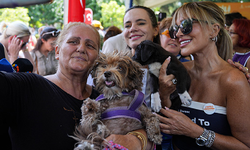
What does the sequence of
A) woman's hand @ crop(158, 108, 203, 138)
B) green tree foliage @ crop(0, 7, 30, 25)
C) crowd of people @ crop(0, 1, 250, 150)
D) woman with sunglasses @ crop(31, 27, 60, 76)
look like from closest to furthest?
crowd of people @ crop(0, 1, 250, 150) → woman's hand @ crop(158, 108, 203, 138) → woman with sunglasses @ crop(31, 27, 60, 76) → green tree foliage @ crop(0, 7, 30, 25)

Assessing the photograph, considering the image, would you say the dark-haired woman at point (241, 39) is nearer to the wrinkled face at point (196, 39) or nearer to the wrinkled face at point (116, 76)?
the wrinkled face at point (196, 39)

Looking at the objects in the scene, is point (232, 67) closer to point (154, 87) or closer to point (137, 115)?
point (154, 87)

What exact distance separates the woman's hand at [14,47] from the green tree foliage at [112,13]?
32.0m

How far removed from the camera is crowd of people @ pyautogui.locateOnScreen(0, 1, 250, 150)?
1.80 metres

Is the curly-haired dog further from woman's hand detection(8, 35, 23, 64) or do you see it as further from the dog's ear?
woman's hand detection(8, 35, 23, 64)

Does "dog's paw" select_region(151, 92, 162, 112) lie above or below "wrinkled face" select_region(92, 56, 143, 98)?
below

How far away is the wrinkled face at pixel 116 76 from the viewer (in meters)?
2.04

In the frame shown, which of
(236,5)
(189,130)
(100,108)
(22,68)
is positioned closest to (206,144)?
(189,130)

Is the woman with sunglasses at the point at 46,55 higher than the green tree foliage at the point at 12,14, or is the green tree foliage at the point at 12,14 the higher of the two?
the green tree foliage at the point at 12,14

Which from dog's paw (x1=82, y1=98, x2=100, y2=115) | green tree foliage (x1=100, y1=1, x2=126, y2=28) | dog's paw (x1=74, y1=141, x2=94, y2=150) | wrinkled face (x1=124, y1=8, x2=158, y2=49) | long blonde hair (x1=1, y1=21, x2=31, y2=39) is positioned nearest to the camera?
dog's paw (x1=74, y1=141, x2=94, y2=150)

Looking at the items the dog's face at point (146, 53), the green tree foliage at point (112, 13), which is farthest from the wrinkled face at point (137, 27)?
the green tree foliage at point (112, 13)

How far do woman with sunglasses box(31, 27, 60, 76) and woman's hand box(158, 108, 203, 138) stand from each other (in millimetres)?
4241

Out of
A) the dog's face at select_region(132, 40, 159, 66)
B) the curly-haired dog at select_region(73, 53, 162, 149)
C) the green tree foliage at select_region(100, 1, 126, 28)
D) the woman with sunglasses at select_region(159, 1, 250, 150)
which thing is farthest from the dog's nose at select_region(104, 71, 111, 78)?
the green tree foliage at select_region(100, 1, 126, 28)

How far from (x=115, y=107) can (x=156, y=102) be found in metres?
0.80
